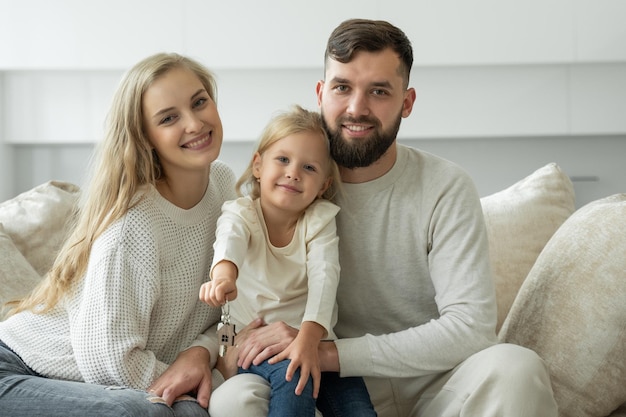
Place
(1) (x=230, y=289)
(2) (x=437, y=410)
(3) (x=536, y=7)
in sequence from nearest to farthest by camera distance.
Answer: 1. (1) (x=230, y=289)
2. (2) (x=437, y=410)
3. (3) (x=536, y=7)

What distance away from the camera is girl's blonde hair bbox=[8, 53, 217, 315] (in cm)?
193

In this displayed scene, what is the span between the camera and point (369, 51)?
1.97 m

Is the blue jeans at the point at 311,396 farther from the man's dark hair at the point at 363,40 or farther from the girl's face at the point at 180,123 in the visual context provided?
the man's dark hair at the point at 363,40

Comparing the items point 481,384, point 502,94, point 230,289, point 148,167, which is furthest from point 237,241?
point 502,94

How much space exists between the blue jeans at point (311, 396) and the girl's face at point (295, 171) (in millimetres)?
368

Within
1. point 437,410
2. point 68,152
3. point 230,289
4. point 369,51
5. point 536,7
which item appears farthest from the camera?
point 68,152

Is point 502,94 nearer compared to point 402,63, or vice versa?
point 402,63

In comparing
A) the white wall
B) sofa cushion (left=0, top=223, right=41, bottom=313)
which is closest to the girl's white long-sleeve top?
sofa cushion (left=0, top=223, right=41, bottom=313)

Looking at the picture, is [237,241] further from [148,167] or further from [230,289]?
[148,167]

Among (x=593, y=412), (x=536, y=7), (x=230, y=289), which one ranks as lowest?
(x=593, y=412)

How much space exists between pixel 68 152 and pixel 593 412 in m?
2.91

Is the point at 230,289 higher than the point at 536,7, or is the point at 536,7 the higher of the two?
the point at 536,7

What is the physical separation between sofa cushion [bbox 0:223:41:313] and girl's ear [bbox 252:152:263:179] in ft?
2.35

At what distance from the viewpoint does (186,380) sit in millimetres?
1815
